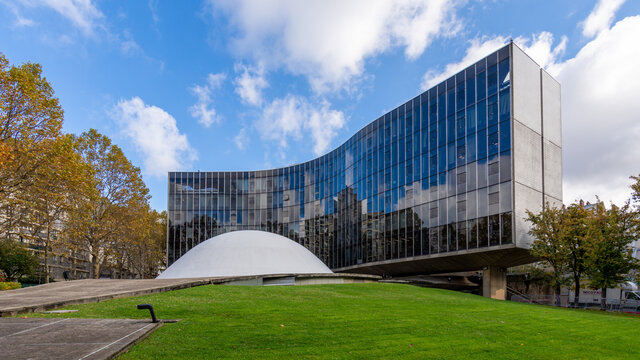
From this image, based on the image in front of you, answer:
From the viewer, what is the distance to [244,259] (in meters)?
27.7

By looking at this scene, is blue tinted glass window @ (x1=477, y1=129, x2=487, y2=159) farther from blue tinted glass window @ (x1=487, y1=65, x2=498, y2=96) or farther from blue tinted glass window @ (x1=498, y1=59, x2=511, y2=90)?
blue tinted glass window @ (x1=498, y1=59, x2=511, y2=90)

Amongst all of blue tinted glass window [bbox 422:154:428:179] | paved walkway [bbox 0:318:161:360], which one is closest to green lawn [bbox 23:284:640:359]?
→ paved walkway [bbox 0:318:161:360]

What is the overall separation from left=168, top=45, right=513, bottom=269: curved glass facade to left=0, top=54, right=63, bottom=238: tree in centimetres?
2814

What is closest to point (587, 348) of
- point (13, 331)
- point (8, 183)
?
point (13, 331)

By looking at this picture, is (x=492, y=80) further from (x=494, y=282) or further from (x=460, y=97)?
(x=494, y=282)

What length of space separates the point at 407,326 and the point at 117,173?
35030mm

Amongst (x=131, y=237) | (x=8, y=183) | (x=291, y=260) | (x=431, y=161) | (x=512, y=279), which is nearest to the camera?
(x=8, y=183)

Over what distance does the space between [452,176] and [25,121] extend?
1170 inches

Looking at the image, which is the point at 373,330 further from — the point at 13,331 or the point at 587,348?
the point at 13,331

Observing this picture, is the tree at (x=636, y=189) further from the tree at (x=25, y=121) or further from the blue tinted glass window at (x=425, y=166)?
the tree at (x=25, y=121)

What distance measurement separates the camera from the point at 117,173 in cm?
3862

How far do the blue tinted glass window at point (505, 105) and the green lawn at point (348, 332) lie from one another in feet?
68.7

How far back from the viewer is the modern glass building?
1249 inches

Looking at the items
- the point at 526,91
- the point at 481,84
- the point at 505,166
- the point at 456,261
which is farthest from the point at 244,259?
the point at 526,91
